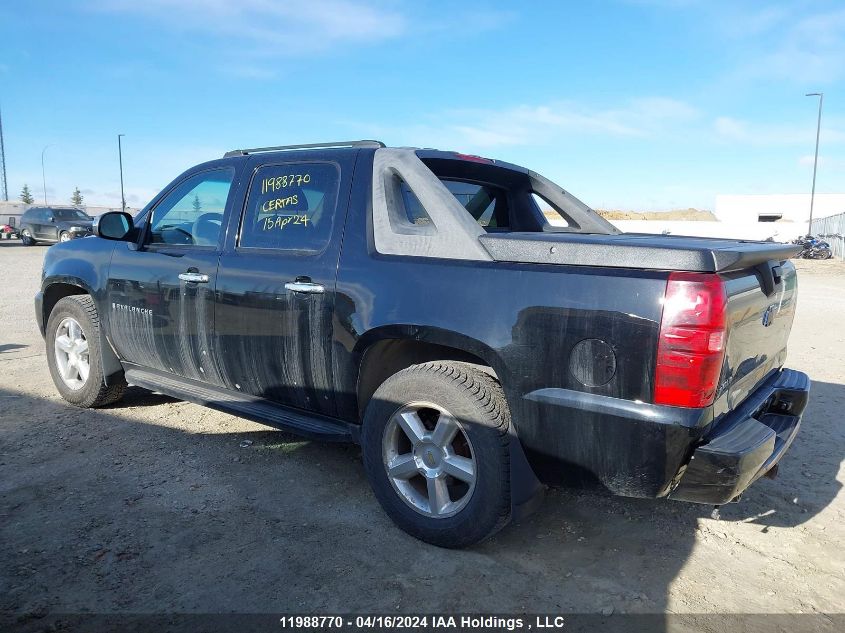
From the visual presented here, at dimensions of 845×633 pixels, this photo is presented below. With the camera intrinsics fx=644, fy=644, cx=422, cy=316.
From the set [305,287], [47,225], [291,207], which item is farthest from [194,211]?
[47,225]

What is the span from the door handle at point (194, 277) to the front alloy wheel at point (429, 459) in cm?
152

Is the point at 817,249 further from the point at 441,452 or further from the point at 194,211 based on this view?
the point at 441,452

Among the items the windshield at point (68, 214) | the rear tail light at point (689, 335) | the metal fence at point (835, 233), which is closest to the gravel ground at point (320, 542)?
the rear tail light at point (689, 335)

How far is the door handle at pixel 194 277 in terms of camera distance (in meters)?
3.80

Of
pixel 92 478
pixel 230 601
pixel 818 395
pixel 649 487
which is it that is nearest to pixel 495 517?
pixel 649 487

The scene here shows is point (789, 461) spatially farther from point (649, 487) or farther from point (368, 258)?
point (368, 258)

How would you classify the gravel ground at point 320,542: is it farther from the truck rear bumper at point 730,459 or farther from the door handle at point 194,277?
the door handle at point 194,277

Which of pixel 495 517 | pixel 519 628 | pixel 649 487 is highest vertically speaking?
pixel 649 487

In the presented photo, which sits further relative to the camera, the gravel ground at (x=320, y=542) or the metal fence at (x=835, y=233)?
the metal fence at (x=835, y=233)

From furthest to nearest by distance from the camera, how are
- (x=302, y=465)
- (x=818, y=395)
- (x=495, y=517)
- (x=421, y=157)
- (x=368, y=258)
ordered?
(x=818, y=395)
(x=302, y=465)
(x=421, y=157)
(x=368, y=258)
(x=495, y=517)

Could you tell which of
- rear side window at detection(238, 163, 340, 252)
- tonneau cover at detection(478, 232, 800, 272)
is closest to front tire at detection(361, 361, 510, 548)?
tonneau cover at detection(478, 232, 800, 272)

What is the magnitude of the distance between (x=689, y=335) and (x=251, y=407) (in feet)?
7.96

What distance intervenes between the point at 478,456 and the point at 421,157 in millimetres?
1651

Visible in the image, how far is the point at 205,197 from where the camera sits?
13.6ft
